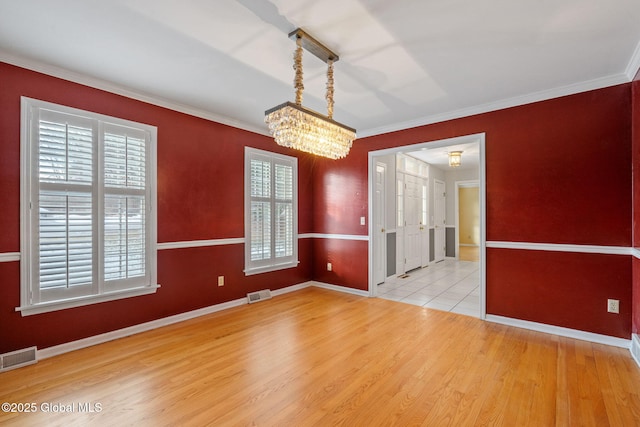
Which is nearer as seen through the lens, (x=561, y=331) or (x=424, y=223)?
(x=561, y=331)

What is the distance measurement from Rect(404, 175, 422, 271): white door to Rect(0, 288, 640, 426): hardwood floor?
9.78 ft

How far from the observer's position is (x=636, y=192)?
2.61 m

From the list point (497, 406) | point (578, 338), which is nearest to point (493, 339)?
point (578, 338)

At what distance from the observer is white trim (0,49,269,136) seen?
2455 millimetres

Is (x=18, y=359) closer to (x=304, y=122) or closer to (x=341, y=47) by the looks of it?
(x=304, y=122)

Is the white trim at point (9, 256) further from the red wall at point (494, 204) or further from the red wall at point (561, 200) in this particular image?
the red wall at point (561, 200)

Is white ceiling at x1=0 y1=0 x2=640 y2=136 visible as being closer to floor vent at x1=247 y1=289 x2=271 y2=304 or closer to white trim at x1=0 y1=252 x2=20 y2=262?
white trim at x1=0 y1=252 x2=20 y2=262

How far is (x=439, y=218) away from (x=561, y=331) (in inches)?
197

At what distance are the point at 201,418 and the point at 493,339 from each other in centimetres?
269

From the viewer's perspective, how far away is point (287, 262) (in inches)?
187

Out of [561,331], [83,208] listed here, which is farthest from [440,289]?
[83,208]

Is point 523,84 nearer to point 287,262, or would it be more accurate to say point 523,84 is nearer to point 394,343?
point 394,343

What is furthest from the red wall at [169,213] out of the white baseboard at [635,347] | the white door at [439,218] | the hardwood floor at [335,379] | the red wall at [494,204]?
the white door at [439,218]

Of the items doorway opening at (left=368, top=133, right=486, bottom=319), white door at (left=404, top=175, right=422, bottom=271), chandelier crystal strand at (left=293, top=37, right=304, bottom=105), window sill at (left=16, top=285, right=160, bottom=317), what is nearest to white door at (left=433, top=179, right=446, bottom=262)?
doorway opening at (left=368, top=133, right=486, bottom=319)
